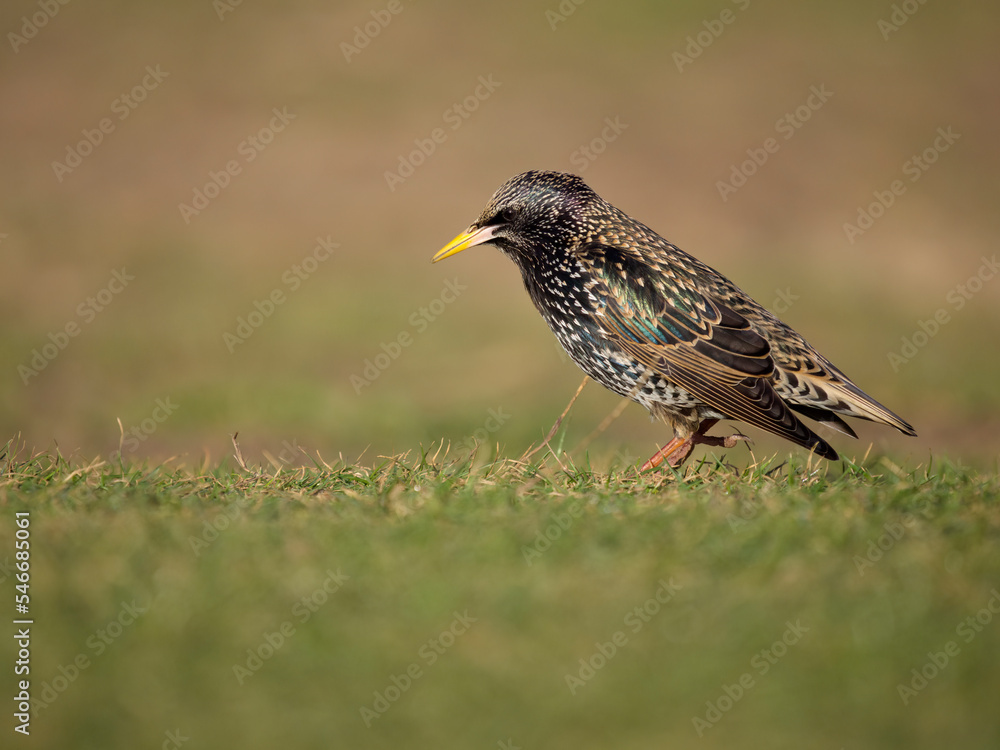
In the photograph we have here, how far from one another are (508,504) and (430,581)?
0.84 m

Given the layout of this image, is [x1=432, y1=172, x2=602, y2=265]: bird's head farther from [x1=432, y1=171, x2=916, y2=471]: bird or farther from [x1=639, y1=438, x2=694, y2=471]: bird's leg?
[x1=639, y1=438, x2=694, y2=471]: bird's leg

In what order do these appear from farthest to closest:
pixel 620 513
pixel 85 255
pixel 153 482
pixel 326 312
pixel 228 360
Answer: pixel 85 255 < pixel 326 312 < pixel 228 360 < pixel 153 482 < pixel 620 513

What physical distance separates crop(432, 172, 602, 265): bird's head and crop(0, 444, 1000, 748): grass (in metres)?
2.15

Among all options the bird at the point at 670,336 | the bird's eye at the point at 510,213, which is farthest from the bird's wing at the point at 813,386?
the bird's eye at the point at 510,213

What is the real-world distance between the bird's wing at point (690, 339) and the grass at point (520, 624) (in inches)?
42.3

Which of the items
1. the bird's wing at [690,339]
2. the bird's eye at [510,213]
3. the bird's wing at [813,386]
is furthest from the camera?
the bird's eye at [510,213]

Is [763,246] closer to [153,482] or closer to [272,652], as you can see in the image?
[153,482]

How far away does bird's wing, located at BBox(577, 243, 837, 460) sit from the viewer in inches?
224

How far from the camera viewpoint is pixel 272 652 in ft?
12.4

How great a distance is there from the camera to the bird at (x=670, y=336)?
578cm

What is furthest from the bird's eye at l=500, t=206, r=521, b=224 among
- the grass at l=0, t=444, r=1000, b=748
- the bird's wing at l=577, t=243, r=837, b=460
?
the grass at l=0, t=444, r=1000, b=748

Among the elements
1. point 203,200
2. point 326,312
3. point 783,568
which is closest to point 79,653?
point 783,568

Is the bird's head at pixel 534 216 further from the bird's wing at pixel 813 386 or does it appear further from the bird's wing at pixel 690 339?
the bird's wing at pixel 813 386

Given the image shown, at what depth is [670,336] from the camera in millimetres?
5887
